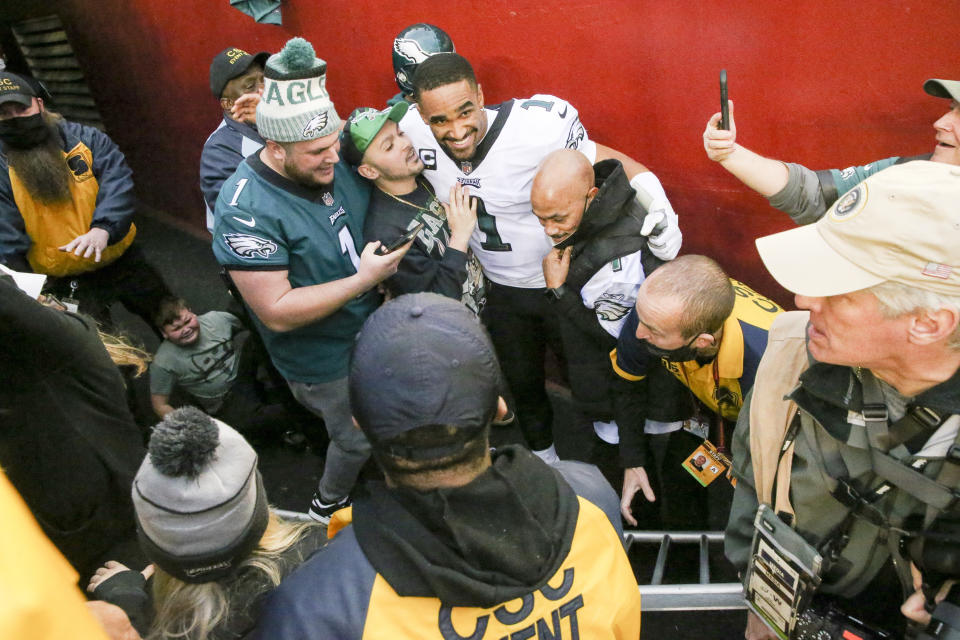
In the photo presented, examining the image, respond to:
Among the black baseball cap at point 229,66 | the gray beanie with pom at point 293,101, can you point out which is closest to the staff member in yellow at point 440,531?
the gray beanie with pom at point 293,101

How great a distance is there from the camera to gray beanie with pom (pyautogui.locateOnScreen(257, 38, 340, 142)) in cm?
238

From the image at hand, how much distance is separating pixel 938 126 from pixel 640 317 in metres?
1.14

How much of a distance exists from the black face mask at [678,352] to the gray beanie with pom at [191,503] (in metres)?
1.45

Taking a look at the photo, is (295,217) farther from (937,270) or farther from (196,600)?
(937,270)

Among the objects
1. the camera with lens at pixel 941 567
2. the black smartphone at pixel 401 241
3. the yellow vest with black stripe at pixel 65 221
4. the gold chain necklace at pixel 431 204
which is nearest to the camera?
the camera with lens at pixel 941 567

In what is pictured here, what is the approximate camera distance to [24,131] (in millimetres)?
3307

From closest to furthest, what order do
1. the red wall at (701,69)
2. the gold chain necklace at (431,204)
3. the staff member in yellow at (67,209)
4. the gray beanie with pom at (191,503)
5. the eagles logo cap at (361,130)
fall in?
the gray beanie with pom at (191,503), the red wall at (701,69), the eagles logo cap at (361,130), the gold chain necklace at (431,204), the staff member in yellow at (67,209)

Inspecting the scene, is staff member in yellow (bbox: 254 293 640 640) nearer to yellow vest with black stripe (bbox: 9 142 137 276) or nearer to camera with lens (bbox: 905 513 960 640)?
camera with lens (bbox: 905 513 960 640)

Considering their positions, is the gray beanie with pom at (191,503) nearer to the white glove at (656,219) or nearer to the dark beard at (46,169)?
the white glove at (656,219)

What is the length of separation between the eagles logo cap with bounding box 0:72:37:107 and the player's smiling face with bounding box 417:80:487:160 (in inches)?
85.9

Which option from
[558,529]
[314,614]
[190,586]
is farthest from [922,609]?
[190,586]

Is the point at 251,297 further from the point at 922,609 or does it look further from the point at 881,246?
the point at 922,609

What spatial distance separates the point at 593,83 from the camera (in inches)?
123

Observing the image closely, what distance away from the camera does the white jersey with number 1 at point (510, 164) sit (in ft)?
9.18
